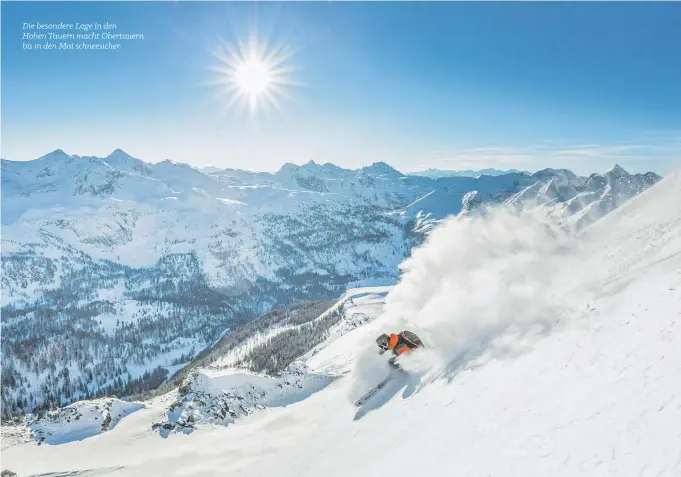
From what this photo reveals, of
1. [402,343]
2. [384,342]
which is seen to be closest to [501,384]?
[402,343]

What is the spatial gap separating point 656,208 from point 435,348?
83.3 feet

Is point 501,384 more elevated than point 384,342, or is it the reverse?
point 501,384

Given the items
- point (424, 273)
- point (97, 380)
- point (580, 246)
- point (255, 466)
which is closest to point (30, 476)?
point (255, 466)

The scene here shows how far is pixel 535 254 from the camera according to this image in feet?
123

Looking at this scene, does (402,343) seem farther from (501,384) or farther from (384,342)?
(501,384)

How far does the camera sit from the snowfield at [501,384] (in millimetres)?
11758

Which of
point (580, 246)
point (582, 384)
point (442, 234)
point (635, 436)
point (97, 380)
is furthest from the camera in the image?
point (97, 380)

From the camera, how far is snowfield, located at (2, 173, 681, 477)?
1176 centimetres

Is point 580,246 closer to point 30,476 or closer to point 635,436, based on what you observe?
point 635,436

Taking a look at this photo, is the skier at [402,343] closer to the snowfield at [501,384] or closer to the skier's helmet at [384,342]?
the skier's helmet at [384,342]

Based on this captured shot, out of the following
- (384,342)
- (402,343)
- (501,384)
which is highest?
(501,384)

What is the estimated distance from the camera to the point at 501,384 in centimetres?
1777

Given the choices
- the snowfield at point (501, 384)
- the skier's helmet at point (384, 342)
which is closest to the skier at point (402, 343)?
the skier's helmet at point (384, 342)

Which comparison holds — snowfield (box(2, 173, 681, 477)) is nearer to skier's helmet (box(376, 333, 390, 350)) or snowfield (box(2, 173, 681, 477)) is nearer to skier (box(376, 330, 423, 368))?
skier (box(376, 330, 423, 368))
